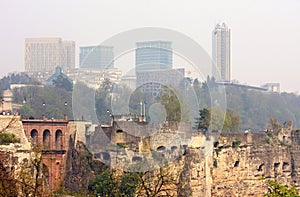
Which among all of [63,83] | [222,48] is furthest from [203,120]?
[222,48]

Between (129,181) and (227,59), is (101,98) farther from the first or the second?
(227,59)

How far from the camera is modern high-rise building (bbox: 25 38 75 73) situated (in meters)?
147

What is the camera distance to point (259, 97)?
97.2 m

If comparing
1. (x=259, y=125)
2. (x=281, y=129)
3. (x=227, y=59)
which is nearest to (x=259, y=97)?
(x=259, y=125)

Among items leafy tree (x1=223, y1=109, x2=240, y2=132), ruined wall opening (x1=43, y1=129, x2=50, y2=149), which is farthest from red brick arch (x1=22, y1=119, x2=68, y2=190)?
leafy tree (x1=223, y1=109, x2=240, y2=132)

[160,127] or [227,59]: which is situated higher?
[227,59]

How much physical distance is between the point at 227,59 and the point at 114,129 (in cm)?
9199

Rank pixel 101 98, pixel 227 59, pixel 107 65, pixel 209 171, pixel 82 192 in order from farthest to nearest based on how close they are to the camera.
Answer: pixel 227 59, pixel 101 98, pixel 107 65, pixel 209 171, pixel 82 192

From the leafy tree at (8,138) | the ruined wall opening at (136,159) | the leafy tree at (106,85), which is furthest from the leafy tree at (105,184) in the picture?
the leafy tree at (106,85)

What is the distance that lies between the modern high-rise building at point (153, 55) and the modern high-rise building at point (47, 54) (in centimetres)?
10401

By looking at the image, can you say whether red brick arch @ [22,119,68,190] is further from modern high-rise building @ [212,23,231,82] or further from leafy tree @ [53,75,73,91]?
modern high-rise building @ [212,23,231,82]

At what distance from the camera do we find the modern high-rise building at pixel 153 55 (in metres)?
35.1

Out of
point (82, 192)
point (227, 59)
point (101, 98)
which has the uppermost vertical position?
point (227, 59)

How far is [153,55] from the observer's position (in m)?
37.8
